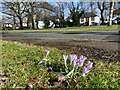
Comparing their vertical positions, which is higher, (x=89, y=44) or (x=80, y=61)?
(x=80, y=61)

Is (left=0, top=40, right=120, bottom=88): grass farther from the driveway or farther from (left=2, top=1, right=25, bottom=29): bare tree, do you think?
(left=2, top=1, right=25, bottom=29): bare tree

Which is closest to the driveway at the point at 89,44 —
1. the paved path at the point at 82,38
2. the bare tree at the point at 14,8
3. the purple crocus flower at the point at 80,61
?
the paved path at the point at 82,38

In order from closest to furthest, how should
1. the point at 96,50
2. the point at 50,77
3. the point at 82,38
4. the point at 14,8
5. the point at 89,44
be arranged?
the point at 50,77 < the point at 96,50 < the point at 89,44 < the point at 82,38 < the point at 14,8

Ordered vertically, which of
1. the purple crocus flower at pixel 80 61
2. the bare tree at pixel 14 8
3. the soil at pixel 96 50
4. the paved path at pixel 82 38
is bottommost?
the paved path at pixel 82 38

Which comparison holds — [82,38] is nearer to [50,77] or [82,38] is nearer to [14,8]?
[50,77]

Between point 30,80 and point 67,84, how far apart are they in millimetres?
607

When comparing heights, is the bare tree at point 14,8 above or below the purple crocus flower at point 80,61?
above

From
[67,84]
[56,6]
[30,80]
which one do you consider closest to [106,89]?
[67,84]

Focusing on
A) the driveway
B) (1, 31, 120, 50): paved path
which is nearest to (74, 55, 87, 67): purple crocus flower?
the driveway

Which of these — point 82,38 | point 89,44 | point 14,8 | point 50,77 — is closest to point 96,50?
point 89,44

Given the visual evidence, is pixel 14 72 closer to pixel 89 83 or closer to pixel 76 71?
pixel 76 71

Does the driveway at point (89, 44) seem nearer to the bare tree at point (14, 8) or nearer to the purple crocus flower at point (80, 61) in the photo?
Result: the purple crocus flower at point (80, 61)

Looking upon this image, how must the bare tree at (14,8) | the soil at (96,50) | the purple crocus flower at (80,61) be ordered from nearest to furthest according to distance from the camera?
the purple crocus flower at (80,61)
the soil at (96,50)
the bare tree at (14,8)

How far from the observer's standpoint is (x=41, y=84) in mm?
3137
